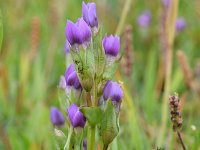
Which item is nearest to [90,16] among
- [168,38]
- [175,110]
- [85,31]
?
[85,31]

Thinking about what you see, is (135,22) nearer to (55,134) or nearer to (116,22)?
(116,22)

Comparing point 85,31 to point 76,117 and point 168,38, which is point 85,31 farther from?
point 168,38

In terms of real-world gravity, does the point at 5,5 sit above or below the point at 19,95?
above

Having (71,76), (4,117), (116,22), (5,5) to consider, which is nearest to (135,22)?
(116,22)

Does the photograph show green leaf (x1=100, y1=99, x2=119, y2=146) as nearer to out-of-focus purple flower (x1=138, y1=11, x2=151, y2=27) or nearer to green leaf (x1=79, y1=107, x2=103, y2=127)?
green leaf (x1=79, y1=107, x2=103, y2=127)

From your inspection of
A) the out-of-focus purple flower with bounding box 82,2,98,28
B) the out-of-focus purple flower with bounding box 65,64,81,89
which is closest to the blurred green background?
the out-of-focus purple flower with bounding box 82,2,98,28
